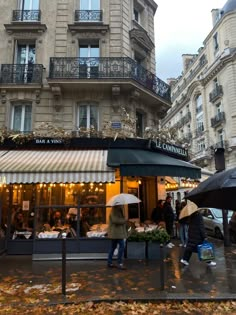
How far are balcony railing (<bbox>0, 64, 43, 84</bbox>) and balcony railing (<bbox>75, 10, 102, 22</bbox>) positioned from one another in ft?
10.3

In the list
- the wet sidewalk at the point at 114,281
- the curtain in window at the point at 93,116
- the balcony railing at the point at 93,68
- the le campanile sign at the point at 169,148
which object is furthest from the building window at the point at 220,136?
the wet sidewalk at the point at 114,281

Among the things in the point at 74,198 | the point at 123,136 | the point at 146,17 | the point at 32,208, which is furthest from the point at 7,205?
the point at 146,17

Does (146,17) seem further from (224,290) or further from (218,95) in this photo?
(218,95)

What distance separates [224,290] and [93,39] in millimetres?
11798

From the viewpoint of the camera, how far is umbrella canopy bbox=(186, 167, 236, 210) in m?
2.95

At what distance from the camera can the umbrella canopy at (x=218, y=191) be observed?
2952mm

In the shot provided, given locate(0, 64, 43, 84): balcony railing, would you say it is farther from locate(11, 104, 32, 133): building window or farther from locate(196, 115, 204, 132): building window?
locate(196, 115, 204, 132): building window

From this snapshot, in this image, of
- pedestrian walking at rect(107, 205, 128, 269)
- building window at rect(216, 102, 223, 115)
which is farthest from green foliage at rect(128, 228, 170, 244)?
building window at rect(216, 102, 223, 115)

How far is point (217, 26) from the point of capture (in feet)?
115

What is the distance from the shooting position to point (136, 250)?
29.9 ft

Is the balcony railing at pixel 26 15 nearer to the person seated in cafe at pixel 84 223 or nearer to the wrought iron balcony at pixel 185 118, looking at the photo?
the person seated in cafe at pixel 84 223

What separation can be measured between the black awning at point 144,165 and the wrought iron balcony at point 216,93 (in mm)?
26417

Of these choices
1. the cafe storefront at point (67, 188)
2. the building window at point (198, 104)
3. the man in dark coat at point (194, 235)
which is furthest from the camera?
the building window at point (198, 104)

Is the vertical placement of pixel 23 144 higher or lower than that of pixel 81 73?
lower
